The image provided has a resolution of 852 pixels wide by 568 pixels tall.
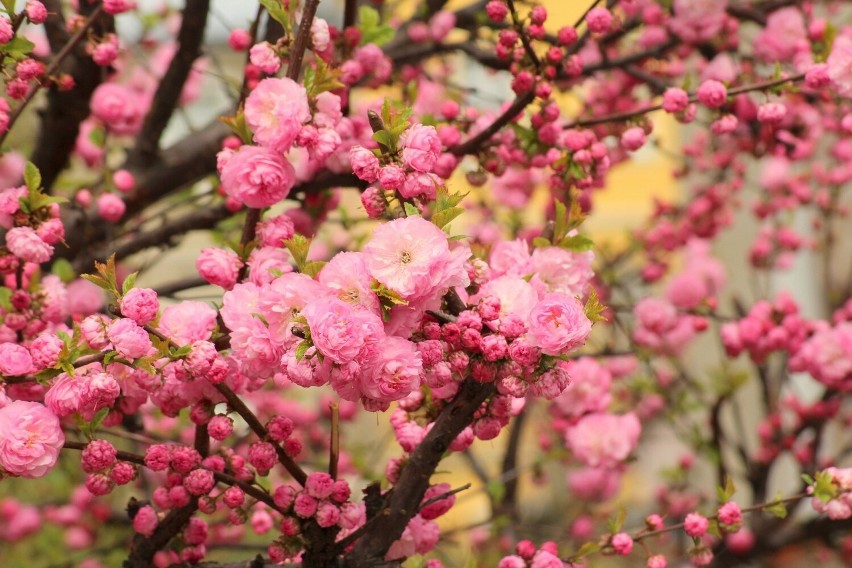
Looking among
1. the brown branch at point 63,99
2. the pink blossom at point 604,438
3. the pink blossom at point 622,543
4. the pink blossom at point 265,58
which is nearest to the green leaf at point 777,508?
the pink blossom at point 622,543

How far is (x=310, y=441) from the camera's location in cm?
387

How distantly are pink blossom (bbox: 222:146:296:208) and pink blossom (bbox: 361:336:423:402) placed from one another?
1.22 feet

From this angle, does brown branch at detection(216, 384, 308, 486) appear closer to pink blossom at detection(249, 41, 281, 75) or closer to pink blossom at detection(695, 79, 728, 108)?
pink blossom at detection(249, 41, 281, 75)

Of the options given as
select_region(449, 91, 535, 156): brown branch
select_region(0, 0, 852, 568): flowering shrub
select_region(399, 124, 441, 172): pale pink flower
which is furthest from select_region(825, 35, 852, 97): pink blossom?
select_region(399, 124, 441, 172): pale pink flower

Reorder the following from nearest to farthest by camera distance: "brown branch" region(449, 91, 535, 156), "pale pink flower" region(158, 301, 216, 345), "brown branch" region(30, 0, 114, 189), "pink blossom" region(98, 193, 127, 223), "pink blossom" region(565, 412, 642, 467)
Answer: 1. "pale pink flower" region(158, 301, 216, 345)
2. "brown branch" region(449, 91, 535, 156)
3. "brown branch" region(30, 0, 114, 189)
4. "pink blossom" region(98, 193, 127, 223)
5. "pink blossom" region(565, 412, 642, 467)

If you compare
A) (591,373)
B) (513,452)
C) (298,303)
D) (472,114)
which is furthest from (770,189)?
(298,303)

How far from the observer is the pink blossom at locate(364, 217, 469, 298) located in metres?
1.28

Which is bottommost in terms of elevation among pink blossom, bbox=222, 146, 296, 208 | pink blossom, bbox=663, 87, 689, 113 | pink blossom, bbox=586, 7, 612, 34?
pink blossom, bbox=222, 146, 296, 208

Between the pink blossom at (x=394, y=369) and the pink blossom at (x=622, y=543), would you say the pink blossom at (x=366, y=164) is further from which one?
the pink blossom at (x=622, y=543)

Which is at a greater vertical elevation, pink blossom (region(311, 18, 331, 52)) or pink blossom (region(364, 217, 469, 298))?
pink blossom (region(311, 18, 331, 52))

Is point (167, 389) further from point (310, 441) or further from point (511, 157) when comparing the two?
point (310, 441)

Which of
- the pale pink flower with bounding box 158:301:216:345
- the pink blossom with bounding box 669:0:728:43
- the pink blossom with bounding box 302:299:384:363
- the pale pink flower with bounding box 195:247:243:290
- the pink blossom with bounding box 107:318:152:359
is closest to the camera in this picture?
the pink blossom with bounding box 302:299:384:363

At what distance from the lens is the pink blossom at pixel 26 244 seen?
1.62m

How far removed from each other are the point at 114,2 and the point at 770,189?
3054mm
